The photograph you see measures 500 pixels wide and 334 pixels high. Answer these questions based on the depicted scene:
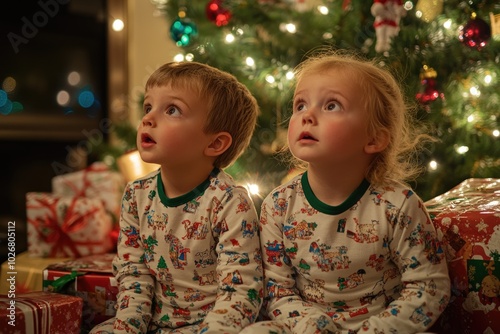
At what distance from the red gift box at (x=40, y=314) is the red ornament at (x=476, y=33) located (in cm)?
106

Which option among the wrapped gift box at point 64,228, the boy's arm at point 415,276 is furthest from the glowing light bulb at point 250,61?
the boy's arm at point 415,276

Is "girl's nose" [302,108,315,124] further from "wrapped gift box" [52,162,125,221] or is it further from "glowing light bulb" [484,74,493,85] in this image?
"wrapped gift box" [52,162,125,221]

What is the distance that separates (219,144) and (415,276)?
17.0 inches

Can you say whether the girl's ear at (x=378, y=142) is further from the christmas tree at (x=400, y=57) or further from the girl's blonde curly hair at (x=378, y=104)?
the christmas tree at (x=400, y=57)

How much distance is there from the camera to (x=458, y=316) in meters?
1.11

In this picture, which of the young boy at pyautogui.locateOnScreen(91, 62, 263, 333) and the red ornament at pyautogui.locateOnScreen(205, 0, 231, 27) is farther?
the red ornament at pyautogui.locateOnScreen(205, 0, 231, 27)

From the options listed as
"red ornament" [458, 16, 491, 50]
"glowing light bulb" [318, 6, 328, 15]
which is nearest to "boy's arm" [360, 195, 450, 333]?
"red ornament" [458, 16, 491, 50]

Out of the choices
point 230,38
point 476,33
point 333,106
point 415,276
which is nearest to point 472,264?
point 415,276

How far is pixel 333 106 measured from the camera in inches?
41.2

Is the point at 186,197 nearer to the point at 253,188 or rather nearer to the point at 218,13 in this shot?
the point at 253,188

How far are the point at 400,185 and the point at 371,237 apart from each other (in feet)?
0.37

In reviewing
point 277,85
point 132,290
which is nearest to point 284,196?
point 132,290

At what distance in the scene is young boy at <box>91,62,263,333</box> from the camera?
1.09 m

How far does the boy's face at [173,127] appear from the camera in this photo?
111cm
